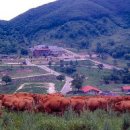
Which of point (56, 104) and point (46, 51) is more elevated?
point (56, 104)

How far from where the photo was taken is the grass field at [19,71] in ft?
289

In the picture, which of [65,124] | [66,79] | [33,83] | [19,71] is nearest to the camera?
[65,124]


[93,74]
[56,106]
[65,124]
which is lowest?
[93,74]

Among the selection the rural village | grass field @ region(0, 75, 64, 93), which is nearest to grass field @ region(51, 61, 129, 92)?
the rural village

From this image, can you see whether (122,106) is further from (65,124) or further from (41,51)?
(41,51)

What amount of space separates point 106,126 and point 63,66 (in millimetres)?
88694

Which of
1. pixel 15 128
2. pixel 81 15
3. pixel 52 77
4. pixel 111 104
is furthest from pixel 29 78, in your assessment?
pixel 81 15

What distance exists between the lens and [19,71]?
90125 millimetres

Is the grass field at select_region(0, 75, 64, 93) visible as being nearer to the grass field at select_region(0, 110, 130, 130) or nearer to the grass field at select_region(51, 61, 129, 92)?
the grass field at select_region(51, 61, 129, 92)

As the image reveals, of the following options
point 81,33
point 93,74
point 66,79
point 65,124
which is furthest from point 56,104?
point 81,33

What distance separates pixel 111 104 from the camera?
67.4 feet

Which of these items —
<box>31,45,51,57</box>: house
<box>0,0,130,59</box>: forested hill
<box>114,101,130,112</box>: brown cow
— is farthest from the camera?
<box>0,0,130,59</box>: forested hill

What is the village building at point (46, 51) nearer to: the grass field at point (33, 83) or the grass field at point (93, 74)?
the grass field at point (93, 74)

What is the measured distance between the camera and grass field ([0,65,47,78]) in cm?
8801
